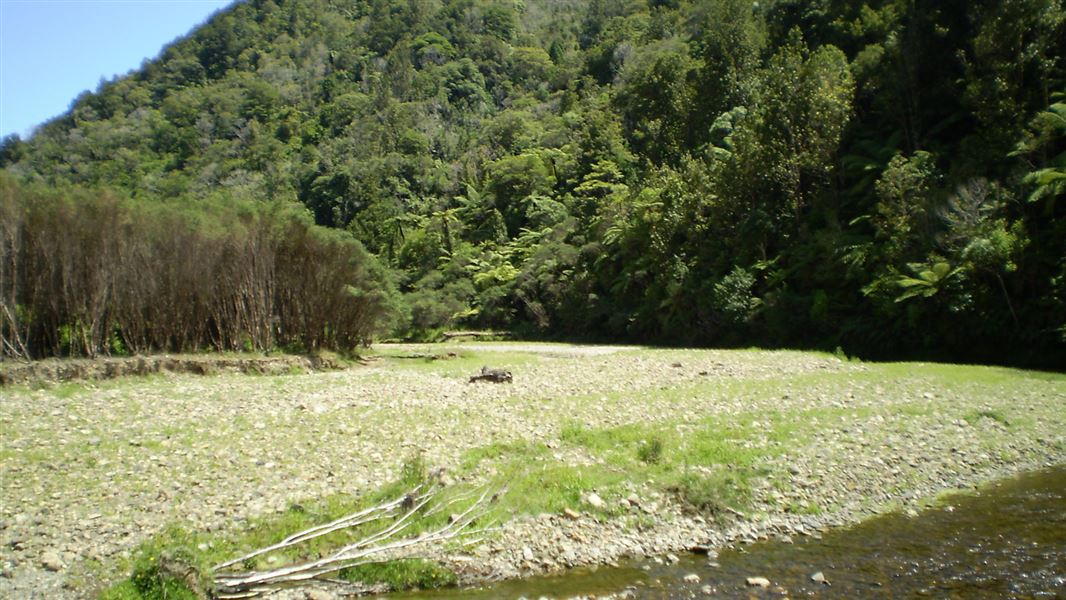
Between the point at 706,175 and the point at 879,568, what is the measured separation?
3357cm

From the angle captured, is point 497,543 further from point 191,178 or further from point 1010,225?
point 191,178

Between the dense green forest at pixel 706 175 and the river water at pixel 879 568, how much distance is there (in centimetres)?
1488

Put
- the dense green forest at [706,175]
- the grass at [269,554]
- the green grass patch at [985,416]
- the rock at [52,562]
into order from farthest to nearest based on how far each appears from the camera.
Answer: the dense green forest at [706,175] < the green grass patch at [985,416] < the rock at [52,562] < the grass at [269,554]

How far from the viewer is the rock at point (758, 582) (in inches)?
323

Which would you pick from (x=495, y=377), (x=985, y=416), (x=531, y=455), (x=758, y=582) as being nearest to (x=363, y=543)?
(x=531, y=455)

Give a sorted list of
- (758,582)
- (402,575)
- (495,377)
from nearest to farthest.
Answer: (758,582)
(402,575)
(495,377)

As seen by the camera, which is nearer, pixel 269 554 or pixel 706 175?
pixel 269 554

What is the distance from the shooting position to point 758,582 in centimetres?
825

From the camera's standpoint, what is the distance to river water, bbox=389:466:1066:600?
805 centimetres

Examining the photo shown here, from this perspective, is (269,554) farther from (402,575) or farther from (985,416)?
(985,416)

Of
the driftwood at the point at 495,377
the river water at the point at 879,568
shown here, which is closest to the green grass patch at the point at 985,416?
the river water at the point at 879,568

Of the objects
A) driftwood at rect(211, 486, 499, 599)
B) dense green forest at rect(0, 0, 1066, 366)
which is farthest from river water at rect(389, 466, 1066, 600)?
dense green forest at rect(0, 0, 1066, 366)

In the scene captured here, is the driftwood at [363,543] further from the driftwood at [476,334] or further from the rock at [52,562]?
the driftwood at [476,334]

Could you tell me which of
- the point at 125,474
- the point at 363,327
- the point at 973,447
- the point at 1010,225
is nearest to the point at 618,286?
the point at 363,327
